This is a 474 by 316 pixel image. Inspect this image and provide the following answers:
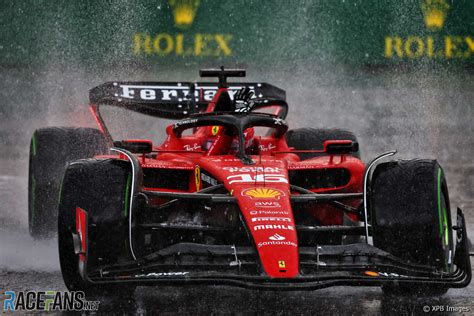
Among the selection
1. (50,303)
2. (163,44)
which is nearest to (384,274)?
(50,303)

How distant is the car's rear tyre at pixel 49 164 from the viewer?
8789mm

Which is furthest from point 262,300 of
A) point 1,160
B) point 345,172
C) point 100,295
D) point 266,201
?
point 1,160

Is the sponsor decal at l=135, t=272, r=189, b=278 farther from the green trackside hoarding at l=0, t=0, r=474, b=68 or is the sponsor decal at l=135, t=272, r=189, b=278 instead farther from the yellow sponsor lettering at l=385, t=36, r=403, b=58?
the yellow sponsor lettering at l=385, t=36, r=403, b=58

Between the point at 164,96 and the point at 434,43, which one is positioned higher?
the point at 434,43

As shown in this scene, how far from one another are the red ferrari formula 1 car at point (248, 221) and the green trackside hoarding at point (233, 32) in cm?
940

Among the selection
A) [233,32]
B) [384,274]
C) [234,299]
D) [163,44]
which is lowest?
[234,299]

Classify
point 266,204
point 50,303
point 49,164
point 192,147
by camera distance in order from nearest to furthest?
point 50,303, point 266,204, point 192,147, point 49,164

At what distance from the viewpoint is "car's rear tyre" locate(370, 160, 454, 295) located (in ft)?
20.4

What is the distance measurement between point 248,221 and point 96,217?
0.96 metres

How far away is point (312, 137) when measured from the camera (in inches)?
392

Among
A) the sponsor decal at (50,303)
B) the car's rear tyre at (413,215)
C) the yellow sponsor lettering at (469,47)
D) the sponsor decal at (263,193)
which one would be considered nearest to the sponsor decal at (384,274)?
the car's rear tyre at (413,215)

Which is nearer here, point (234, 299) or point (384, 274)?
point (384, 274)

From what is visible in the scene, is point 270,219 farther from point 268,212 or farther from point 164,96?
point 164,96

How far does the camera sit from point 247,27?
58.7 feet
